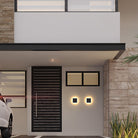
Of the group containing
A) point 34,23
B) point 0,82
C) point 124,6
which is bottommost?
point 0,82

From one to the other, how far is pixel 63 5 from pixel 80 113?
4.57 metres

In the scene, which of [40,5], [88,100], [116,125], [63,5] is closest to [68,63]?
[88,100]

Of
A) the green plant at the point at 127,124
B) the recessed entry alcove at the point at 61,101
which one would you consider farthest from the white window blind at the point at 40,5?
the green plant at the point at 127,124

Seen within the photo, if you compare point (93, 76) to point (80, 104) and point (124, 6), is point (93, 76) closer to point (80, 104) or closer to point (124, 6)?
point (80, 104)

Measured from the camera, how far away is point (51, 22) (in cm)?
1166

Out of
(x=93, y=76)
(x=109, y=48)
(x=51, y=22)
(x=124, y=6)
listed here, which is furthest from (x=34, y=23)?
(x=124, y=6)

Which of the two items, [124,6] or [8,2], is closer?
[8,2]

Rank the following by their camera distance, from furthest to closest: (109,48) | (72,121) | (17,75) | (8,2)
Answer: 1. (17,75)
2. (72,121)
3. (8,2)
4. (109,48)

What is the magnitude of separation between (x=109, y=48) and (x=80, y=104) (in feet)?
13.2

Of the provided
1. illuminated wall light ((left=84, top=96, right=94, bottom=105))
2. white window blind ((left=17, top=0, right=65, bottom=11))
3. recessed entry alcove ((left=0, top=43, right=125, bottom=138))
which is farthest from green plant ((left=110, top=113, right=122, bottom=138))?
white window blind ((left=17, top=0, right=65, bottom=11))

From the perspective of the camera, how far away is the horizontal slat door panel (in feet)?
47.1

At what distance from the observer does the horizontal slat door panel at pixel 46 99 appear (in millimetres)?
14367

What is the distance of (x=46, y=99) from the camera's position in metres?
14.5

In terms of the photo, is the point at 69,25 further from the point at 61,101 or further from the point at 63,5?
the point at 61,101
